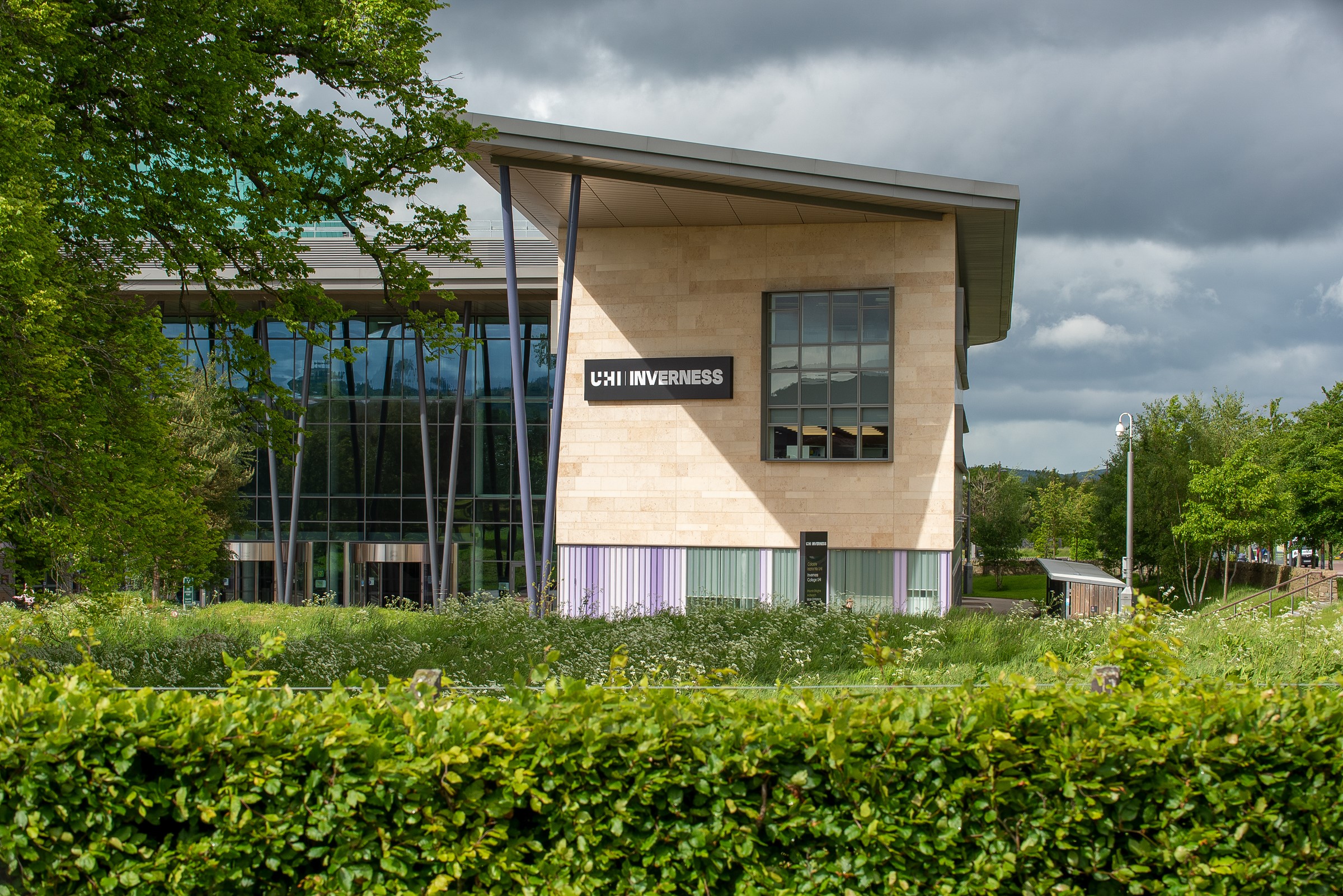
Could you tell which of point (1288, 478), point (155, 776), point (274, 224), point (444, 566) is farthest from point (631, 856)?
point (1288, 478)

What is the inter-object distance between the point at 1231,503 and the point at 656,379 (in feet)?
77.2

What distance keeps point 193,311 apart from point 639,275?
65.0 ft

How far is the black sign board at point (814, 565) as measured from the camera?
73.4 ft

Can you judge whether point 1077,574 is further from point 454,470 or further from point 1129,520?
point 454,470

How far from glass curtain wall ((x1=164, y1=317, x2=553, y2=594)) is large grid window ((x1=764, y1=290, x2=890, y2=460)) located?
515 inches

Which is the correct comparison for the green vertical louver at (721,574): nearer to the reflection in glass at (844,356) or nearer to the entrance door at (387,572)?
the reflection in glass at (844,356)

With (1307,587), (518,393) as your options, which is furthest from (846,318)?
(1307,587)

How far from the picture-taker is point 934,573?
22.0 m

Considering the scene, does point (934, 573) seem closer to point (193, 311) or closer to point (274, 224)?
point (274, 224)

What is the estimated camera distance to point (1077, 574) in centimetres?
2880

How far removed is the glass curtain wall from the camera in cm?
3447

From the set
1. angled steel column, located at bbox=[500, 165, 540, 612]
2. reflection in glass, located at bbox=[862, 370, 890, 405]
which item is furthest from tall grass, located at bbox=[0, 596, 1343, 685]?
reflection in glass, located at bbox=[862, 370, 890, 405]

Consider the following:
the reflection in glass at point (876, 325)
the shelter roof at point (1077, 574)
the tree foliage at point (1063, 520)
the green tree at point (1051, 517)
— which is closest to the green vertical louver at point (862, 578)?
the reflection in glass at point (876, 325)

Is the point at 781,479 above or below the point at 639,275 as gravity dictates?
below
